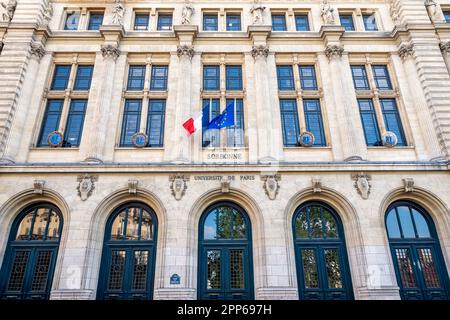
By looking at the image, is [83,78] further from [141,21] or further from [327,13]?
[327,13]

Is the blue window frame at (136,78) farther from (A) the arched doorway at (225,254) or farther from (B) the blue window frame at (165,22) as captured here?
(A) the arched doorway at (225,254)

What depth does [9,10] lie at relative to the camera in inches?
805

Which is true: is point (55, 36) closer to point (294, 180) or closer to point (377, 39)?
point (294, 180)

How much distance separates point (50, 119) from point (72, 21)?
299 inches

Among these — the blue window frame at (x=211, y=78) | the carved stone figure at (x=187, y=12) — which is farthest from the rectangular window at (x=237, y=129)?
the carved stone figure at (x=187, y=12)

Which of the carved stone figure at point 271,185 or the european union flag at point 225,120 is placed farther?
the european union flag at point 225,120

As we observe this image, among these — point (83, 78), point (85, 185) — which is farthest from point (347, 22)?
point (85, 185)

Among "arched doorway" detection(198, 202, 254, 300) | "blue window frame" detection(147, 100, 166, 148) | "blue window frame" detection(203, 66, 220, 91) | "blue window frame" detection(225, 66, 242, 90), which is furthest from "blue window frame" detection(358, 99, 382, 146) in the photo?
"blue window frame" detection(147, 100, 166, 148)

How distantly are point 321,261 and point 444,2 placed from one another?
66.0 ft

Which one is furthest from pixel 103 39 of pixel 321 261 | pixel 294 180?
pixel 321 261

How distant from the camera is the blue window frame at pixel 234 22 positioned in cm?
2141

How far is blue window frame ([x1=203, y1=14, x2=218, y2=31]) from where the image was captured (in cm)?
2138

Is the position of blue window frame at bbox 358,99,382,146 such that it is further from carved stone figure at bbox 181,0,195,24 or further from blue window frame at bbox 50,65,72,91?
blue window frame at bbox 50,65,72,91

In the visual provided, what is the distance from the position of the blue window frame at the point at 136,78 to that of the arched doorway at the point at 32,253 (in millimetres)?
8349
